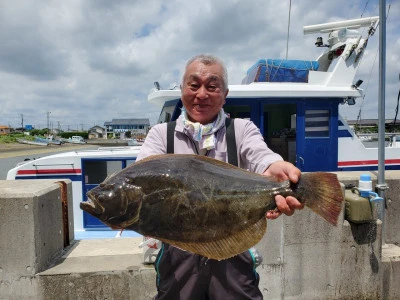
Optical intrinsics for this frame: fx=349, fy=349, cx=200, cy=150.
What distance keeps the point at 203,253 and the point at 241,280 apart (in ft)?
1.72

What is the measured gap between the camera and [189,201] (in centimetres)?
198

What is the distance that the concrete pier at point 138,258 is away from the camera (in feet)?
12.3

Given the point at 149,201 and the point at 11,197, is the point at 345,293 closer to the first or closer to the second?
the point at 149,201

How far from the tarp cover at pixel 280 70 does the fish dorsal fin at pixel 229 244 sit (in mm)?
6337

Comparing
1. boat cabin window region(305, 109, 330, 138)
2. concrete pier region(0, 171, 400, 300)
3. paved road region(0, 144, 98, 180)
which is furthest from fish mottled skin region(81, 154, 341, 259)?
paved road region(0, 144, 98, 180)

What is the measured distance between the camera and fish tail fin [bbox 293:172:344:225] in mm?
1999

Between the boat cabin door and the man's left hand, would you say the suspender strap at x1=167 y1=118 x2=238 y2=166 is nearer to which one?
the man's left hand

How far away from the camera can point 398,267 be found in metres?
4.38

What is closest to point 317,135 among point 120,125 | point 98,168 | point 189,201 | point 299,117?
point 299,117

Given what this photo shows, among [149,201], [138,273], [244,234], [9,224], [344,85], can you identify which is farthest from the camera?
[344,85]

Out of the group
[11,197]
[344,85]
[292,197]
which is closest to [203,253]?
[292,197]

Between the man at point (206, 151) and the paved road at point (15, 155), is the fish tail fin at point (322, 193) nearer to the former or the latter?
the man at point (206, 151)

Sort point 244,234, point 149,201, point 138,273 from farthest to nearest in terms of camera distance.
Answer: point 138,273 < point 244,234 < point 149,201

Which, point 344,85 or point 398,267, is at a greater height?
point 344,85
